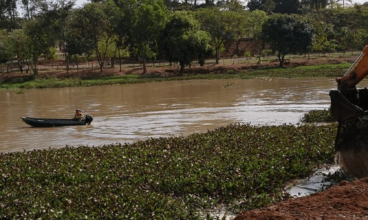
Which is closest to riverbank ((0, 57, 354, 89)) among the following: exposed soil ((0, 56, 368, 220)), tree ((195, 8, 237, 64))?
tree ((195, 8, 237, 64))

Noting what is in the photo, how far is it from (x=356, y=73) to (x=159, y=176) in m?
5.40

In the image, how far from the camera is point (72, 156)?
46.9 ft

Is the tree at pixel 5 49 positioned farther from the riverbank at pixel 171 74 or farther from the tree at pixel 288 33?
the tree at pixel 288 33

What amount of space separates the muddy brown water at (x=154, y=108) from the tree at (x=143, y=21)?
40.1 ft

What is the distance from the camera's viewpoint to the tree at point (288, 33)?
58.2m

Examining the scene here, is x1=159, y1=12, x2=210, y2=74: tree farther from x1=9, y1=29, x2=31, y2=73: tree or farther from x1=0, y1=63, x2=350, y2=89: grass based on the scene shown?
x1=9, y1=29, x2=31, y2=73: tree

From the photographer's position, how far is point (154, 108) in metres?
30.5

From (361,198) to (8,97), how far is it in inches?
1558

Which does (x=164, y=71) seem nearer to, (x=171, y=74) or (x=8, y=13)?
(x=171, y=74)

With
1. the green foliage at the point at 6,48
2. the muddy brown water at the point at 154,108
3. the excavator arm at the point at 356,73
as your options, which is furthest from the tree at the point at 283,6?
the excavator arm at the point at 356,73

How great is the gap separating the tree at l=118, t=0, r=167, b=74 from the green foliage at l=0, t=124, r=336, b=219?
4323cm

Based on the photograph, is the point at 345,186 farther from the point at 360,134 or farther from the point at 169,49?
the point at 169,49

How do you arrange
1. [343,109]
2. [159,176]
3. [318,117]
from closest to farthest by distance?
[343,109]
[159,176]
[318,117]

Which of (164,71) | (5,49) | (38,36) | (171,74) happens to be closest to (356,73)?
(171,74)
